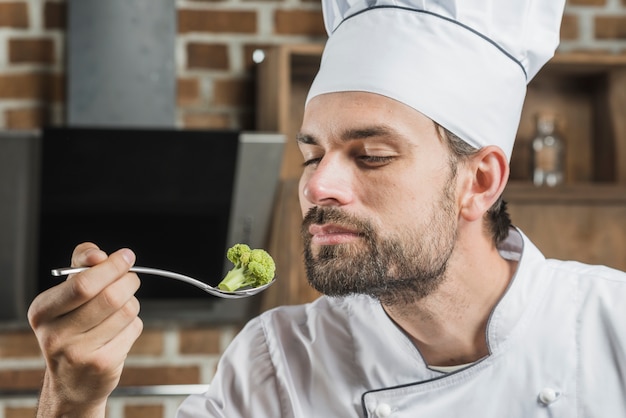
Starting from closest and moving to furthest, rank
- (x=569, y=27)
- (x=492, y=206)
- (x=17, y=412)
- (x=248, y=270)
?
(x=248, y=270) → (x=492, y=206) → (x=17, y=412) → (x=569, y=27)

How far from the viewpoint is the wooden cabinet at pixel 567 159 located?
93.4 inches

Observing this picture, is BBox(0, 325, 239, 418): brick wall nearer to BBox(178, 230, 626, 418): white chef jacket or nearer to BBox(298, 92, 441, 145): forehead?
→ BBox(178, 230, 626, 418): white chef jacket

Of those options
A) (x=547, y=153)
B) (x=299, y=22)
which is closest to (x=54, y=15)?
(x=299, y=22)

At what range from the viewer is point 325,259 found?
4.43 feet

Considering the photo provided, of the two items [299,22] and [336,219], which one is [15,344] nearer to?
[299,22]

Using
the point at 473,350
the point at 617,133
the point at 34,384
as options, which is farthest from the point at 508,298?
the point at 34,384

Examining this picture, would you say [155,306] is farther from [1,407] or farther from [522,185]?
[522,185]

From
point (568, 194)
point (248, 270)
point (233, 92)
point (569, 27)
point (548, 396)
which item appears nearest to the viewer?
point (248, 270)

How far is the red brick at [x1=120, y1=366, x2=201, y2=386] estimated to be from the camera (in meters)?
2.60

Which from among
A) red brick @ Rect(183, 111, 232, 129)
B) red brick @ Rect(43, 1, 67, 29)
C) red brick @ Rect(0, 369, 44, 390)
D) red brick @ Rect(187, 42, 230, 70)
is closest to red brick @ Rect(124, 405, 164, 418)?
red brick @ Rect(0, 369, 44, 390)

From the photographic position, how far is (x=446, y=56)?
144 centimetres

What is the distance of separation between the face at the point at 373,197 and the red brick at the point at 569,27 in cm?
153

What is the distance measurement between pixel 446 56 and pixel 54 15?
1508mm

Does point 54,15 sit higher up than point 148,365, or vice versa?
point 54,15
